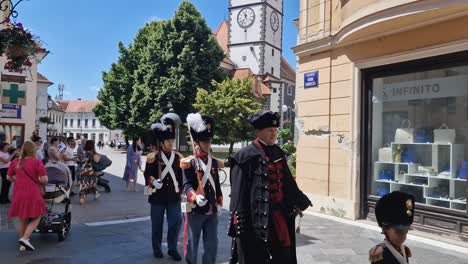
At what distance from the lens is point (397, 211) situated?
9.55 feet

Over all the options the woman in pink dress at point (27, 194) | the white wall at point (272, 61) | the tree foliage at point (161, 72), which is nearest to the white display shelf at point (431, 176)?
the woman in pink dress at point (27, 194)

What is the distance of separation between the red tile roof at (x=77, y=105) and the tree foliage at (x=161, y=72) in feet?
229

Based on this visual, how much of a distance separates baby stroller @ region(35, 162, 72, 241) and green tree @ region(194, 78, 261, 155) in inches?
1147

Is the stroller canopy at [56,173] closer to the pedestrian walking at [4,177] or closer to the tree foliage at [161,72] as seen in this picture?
the pedestrian walking at [4,177]

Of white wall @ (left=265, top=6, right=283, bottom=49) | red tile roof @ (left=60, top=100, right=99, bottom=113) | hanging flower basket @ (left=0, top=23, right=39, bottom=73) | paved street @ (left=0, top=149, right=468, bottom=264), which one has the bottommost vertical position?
paved street @ (left=0, top=149, right=468, bottom=264)

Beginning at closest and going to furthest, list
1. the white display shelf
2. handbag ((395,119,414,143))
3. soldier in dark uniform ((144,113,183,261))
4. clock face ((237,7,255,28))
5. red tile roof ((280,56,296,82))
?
soldier in dark uniform ((144,113,183,261)) → the white display shelf → handbag ((395,119,414,143)) → clock face ((237,7,255,28)) → red tile roof ((280,56,296,82))

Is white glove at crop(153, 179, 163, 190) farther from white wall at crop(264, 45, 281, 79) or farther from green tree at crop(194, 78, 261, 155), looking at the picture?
white wall at crop(264, 45, 281, 79)

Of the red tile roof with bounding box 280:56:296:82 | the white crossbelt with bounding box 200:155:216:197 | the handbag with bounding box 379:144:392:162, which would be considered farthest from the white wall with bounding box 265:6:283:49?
the white crossbelt with bounding box 200:155:216:197

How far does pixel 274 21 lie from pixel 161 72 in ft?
112

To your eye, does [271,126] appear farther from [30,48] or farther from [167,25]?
[167,25]

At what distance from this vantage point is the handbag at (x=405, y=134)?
9203 mm

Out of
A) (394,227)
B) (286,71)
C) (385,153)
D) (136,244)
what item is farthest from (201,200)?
(286,71)

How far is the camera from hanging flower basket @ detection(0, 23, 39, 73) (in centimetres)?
637

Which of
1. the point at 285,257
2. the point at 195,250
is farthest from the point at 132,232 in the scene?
the point at 285,257
